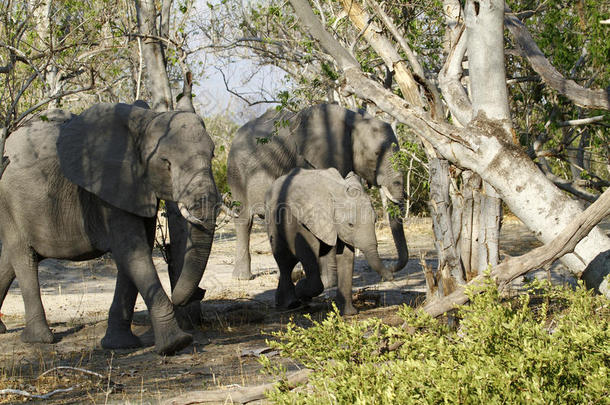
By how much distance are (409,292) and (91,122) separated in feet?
14.9

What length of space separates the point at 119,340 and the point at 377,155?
16.4ft

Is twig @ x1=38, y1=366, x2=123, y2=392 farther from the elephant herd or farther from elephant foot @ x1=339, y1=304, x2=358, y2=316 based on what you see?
elephant foot @ x1=339, y1=304, x2=358, y2=316

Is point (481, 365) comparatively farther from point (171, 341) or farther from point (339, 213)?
point (339, 213)

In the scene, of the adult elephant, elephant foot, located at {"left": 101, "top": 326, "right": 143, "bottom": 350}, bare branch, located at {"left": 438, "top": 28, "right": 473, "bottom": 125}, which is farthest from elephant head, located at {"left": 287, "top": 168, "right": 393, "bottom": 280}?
bare branch, located at {"left": 438, "top": 28, "right": 473, "bottom": 125}

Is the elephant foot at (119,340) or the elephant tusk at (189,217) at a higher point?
the elephant tusk at (189,217)

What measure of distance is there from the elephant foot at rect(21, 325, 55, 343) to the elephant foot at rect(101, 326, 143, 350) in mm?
626

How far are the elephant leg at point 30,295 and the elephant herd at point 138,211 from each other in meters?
0.01

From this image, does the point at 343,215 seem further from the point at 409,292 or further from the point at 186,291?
the point at 186,291

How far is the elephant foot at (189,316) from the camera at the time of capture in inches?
313

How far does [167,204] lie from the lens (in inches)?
307

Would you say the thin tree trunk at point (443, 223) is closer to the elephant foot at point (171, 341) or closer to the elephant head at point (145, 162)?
the elephant head at point (145, 162)

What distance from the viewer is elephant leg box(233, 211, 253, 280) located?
40.1 ft

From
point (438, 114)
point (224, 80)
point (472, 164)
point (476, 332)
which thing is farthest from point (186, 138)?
point (224, 80)

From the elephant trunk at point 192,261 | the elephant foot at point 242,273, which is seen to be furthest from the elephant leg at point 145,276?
the elephant foot at point 242,273
